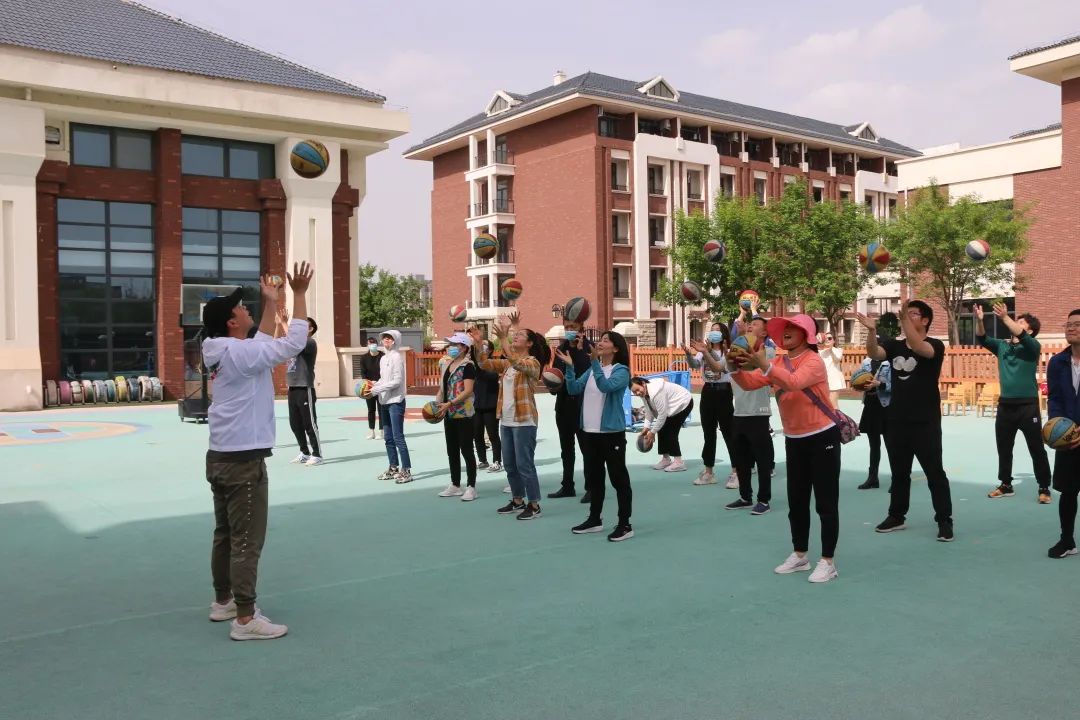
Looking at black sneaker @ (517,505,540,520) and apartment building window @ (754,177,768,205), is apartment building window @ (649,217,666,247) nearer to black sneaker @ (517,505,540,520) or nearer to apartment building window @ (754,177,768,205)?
apartment building window @ (754,177,768,205)

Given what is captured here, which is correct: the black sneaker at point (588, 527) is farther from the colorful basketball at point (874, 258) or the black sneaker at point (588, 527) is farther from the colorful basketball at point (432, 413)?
the colorful basketball at point (874, 258)

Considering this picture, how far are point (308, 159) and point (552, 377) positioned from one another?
738cm


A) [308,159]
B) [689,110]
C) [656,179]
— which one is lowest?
[308,159]

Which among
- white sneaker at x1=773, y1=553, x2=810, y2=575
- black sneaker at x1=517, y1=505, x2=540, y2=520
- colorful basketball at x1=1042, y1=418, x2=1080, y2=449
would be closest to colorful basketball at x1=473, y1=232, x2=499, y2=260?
black sneaker at x1=517, y1=505, x2=540, y2=520

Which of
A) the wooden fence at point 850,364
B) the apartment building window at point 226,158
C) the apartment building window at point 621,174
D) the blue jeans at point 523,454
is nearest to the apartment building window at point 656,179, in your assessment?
the apartment building window at point 621,174

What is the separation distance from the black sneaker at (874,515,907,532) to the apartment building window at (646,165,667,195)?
149 feet

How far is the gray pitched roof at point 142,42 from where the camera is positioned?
28500 mm

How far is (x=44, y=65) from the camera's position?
27.0 meters

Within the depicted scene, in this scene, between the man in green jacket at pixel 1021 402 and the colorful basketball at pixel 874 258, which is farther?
the colorful basketball at pixel 874 258

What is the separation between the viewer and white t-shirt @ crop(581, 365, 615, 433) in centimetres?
820

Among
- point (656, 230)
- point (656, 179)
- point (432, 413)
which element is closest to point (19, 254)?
point (432, 413)

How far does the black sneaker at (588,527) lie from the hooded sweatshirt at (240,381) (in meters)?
3.64

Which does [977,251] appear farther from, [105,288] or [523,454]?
[105,288]

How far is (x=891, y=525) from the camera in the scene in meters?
8.41
